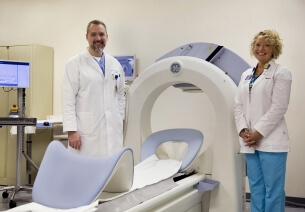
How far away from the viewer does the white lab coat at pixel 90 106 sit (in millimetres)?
2340

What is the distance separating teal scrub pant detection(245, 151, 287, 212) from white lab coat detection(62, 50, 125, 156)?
0.92 meters

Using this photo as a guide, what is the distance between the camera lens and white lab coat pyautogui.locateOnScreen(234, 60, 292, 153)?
83.0 inches

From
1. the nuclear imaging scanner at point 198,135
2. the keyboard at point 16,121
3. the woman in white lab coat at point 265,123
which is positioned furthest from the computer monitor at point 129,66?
the woman in white lab coat at point 265,123

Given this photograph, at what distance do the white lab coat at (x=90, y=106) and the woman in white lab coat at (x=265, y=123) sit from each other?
2.71 feet

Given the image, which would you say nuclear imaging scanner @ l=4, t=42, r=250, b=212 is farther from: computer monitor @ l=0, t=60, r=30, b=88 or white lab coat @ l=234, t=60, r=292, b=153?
computer monitor @ l=0, t=60, r=30, b=88

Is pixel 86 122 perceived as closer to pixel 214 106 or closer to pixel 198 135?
pixel 198 135

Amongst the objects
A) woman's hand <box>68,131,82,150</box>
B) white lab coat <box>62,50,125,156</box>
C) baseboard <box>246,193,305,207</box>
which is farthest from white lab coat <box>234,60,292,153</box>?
baseboard <box>246,193,305,207</box>

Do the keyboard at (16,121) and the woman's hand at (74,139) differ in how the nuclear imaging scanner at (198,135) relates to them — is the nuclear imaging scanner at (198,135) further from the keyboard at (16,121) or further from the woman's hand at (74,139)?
the keyboard at (16,121)

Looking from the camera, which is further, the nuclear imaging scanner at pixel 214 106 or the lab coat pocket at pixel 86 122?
the lab coat pocket at pixel 86 122

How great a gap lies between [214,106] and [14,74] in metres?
2.26

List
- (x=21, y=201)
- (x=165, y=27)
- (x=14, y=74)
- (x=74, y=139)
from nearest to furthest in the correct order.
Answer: (x=74, y=139) → (x=21, y=201) → (x=14, y=74) → (x=165, y=27)

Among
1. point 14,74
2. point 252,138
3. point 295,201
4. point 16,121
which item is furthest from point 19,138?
point 295,201

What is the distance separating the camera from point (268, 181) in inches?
82.9

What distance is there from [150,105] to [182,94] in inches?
54.1
